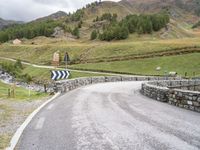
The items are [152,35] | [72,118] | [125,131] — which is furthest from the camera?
[152,35]

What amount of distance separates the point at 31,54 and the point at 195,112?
419 ft

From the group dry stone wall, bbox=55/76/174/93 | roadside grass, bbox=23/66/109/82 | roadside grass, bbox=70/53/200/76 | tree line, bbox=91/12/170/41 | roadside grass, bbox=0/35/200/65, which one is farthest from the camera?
tree line, bbox=91/12/170/41

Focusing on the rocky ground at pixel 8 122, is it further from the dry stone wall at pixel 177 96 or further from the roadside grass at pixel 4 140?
the dry stone wall at pixel 177 96

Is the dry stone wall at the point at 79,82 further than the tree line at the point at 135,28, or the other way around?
the tree line at the point at 135,28

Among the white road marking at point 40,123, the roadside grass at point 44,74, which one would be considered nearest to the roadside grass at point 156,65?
the roadside grass at point 44,74

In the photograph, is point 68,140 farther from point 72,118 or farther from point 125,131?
→ point 72,118

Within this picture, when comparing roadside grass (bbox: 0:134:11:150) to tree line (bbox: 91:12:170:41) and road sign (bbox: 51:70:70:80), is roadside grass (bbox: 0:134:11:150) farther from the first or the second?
tree line (bbox: 91:12:170:41)

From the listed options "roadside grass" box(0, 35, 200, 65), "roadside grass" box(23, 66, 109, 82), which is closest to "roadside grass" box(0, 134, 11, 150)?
"roadside grass" box(23, 66, 109, 82)

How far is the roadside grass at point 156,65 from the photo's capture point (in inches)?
2787

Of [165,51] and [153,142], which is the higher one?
[165,51]

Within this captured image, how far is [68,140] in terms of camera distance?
9.84m

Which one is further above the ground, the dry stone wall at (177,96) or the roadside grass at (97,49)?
the roadside grass at (97,49)

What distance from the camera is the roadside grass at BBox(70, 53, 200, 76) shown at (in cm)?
7079

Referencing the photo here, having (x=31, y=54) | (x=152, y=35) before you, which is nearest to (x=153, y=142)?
(x=31, y=54)
